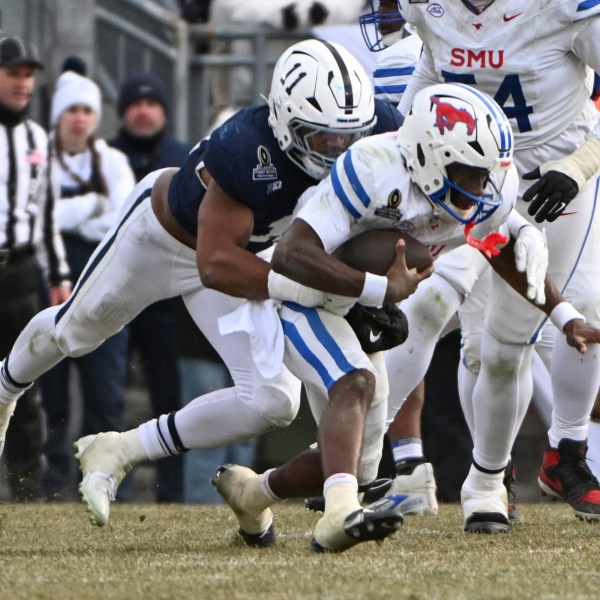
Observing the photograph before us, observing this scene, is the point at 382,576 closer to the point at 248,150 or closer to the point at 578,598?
the point at 578,598

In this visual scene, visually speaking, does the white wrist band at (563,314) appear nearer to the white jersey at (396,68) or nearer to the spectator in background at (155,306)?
the white jersey at (396,68)

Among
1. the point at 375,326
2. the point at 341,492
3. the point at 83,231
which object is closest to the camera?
the point at 341,492

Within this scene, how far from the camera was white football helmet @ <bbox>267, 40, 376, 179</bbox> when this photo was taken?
186 inches

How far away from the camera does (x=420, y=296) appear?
5719mm

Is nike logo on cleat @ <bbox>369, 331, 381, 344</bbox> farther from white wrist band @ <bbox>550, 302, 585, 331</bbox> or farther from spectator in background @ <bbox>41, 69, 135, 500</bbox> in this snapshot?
spectator in background @ <bbox>41, 69, 135, 500</bbox>

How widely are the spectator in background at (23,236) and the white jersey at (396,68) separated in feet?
5.23

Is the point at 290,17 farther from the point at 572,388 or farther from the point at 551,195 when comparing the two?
A: the point at 551,195

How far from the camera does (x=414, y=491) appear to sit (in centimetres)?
604

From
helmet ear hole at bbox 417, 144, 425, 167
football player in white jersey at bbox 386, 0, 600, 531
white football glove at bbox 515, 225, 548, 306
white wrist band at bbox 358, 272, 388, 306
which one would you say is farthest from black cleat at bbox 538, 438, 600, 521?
helmet ear hole at bbox 417, 144, 425, 167

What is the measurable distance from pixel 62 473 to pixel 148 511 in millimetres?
1096

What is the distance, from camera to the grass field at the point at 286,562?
3.74 meters

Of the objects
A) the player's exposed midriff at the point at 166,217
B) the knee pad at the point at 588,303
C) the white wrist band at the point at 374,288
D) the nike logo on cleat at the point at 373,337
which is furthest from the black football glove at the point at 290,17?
the white wrist band at the point at 374,288

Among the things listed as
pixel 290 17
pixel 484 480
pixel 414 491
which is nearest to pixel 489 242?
pixel 484 480

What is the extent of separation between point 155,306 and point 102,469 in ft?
8.31
